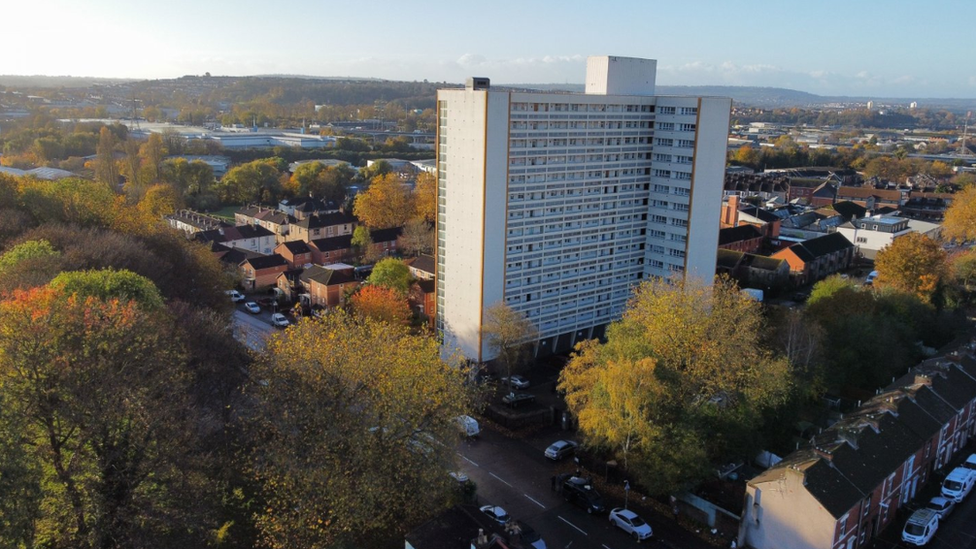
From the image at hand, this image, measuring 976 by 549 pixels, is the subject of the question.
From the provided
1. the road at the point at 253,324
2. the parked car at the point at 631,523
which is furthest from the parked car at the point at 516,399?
the road at the point at 253,324

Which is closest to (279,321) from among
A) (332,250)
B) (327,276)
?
(327,276)

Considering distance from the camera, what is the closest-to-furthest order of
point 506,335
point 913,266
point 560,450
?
point 560,450, point 506,335, point 913,266

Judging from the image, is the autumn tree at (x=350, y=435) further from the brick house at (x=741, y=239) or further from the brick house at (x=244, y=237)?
the brick house at (x=741, y=239)

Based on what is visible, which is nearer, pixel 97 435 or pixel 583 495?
pixel 97 435

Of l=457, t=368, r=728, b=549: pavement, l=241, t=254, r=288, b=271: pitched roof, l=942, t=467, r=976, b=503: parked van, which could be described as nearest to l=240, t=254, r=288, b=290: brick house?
l=241, t=254, r=288, b=271: pitched roof

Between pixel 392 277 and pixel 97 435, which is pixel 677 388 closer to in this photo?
pixel 97 435
